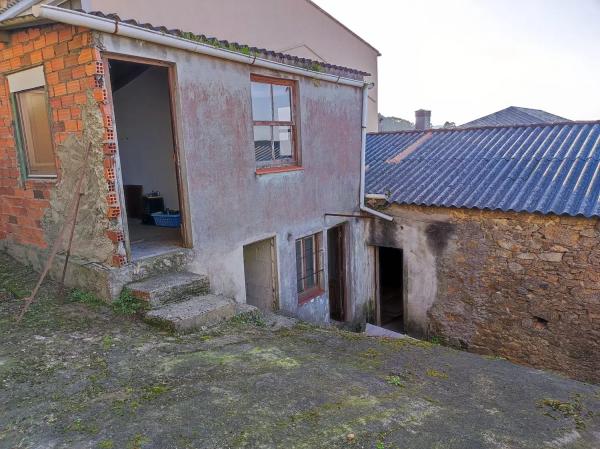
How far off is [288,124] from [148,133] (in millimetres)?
2854

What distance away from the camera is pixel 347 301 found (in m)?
9.41

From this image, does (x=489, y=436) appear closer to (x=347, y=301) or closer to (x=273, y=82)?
(x=273, y=82)

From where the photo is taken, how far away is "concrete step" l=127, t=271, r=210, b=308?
5.00m

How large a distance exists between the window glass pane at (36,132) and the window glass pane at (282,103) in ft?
10.8

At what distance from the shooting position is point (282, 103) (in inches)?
292

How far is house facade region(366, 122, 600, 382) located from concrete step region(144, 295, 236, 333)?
15.8 feet

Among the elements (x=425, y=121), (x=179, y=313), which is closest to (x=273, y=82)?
(x=179, y=313)

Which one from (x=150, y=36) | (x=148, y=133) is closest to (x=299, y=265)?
(x=148, y=133)

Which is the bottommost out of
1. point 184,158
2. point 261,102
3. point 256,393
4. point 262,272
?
A: point 262,272

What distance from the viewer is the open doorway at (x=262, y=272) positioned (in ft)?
24.4

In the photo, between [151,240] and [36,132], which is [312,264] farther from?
[36,132]

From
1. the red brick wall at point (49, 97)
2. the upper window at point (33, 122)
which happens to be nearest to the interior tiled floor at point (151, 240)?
the red brick wall at point (49, 97)

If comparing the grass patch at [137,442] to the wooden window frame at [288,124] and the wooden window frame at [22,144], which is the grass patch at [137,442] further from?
the wooden window frame at [288,124]

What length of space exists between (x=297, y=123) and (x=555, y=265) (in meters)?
4.94
